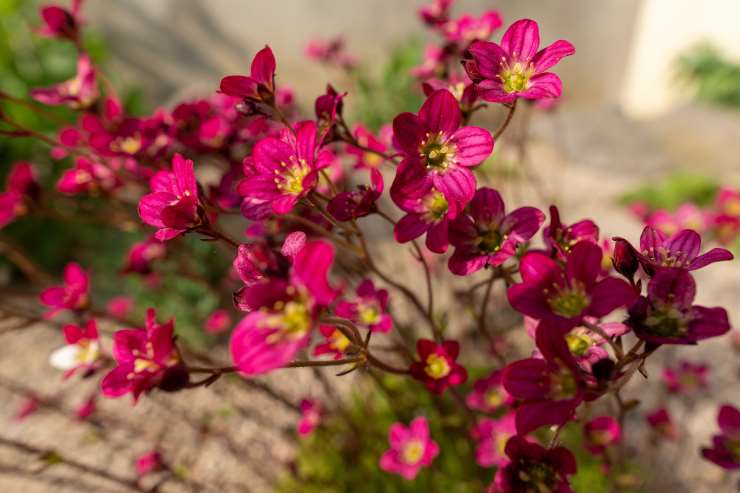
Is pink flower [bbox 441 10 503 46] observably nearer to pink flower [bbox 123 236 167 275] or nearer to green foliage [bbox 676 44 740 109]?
pink flower [bbox 123 236 167 275]

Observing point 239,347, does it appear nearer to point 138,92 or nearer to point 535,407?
point 535,407

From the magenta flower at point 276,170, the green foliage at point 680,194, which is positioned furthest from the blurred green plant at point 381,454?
the green foliage at point 680,194

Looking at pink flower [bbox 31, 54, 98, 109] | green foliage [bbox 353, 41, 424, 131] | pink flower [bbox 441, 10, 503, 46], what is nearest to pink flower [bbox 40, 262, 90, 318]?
pink flower [bbox 31, 54, 98, 109]

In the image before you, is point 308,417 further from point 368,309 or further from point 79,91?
point 79,91

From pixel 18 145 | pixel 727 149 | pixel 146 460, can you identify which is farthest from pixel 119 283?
pixel 727 149

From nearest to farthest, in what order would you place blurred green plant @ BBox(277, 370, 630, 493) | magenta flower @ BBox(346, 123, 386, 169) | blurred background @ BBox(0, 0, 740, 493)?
magenta flower @ BBox(346, 123, 386, 169)
blurred green plant @ BBox(277, 370, 630, 493)
blurred background @ BBox(0, 0, 740, 493)

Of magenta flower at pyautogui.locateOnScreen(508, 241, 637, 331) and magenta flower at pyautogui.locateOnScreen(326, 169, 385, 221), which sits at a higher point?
magenta flower at pyautogui.locateOnScreen(508, 241, 637, 331)

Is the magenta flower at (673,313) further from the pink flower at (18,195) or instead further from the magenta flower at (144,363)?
the pink flower at (18,195)
